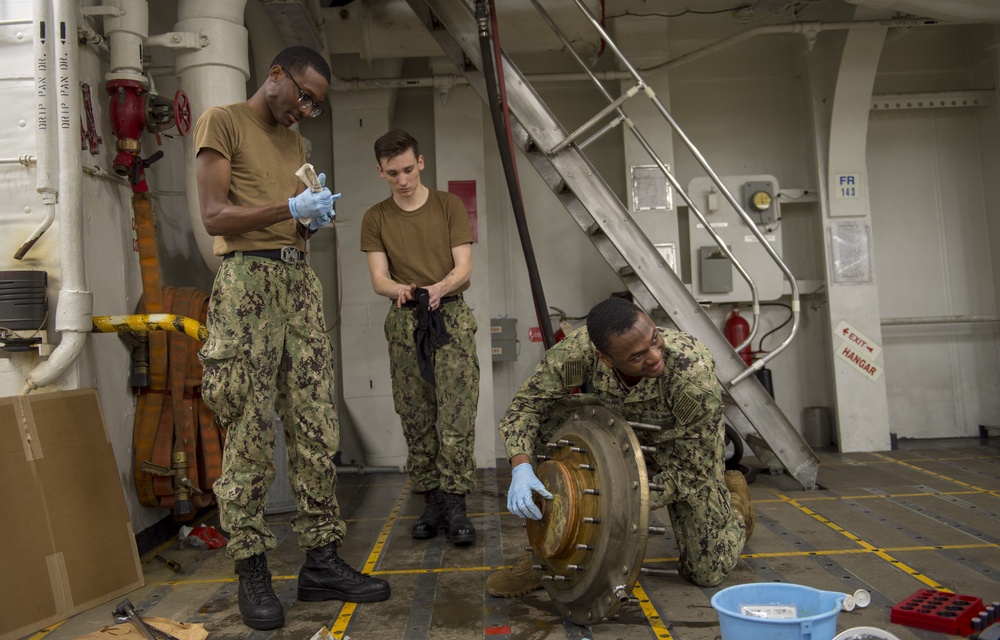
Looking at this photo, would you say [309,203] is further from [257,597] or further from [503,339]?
[503,339]

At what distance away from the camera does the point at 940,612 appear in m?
2.57

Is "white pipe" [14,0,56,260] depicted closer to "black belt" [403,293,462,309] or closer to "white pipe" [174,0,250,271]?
"white pipe" [174,0,250,271]

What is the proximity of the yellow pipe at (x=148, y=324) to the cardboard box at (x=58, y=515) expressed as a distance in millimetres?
302

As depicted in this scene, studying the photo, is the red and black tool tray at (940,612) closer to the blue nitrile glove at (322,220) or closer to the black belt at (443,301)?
the black belt at (443,301)

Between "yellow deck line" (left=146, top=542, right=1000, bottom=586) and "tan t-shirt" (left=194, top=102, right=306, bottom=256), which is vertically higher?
"tan t-shirt" (left=194, top=102, right=306, bottom=256)

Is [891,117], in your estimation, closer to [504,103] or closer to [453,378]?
[504,103]

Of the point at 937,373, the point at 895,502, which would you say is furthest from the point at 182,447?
→ the point at 937,373

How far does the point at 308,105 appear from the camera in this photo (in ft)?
9.48

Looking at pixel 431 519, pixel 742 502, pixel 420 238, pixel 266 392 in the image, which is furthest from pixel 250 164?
pixel 742 502

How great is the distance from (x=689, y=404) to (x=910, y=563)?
1.36 m

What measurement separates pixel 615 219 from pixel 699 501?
6.82 ft

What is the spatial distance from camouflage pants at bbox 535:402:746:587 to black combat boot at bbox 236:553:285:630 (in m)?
1.34

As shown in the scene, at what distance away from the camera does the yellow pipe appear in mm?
3439

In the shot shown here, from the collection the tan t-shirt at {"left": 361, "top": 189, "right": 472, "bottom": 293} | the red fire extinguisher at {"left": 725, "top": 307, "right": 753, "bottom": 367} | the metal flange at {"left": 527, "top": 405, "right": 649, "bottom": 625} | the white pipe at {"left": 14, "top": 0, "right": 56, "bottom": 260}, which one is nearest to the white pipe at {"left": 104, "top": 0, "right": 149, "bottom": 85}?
the white pipe at {"left": 14, "top": 0, "right": 56, "bottom": 260}
